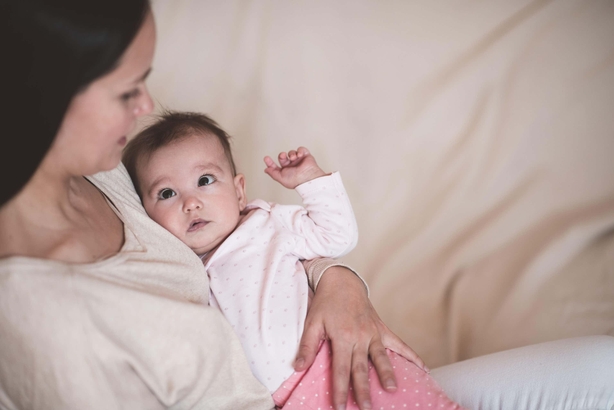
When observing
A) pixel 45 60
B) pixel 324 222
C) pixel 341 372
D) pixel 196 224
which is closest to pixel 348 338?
pixel 341 372

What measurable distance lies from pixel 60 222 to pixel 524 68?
1.23 m

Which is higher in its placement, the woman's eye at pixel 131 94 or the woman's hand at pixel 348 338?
the woman's eye at pixel 131 94

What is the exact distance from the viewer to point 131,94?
81cm

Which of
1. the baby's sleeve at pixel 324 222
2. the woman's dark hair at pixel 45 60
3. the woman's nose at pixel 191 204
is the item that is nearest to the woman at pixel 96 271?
the woman's dark hair at pixel 45 60

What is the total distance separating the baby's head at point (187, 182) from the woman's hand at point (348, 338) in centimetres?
26

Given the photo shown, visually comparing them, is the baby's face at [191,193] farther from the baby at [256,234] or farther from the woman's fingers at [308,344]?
the woman's fingers at [308,344]

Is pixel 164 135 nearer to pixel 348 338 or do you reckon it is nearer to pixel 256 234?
pixel 256 234

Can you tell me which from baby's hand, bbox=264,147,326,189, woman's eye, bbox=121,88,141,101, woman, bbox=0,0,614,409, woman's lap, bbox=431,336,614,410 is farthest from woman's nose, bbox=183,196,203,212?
woman's lap, bbox=431,336,614,410

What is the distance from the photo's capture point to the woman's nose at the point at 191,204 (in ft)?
3.80

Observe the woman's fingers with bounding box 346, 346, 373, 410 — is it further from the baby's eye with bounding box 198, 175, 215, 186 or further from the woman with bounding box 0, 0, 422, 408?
the baby's eye with bounding box 198, 175, 215, 186

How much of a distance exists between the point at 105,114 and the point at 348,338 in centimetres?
59

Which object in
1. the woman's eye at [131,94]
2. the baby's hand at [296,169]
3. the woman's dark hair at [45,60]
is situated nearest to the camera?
the woman's dark hair at [45,60]

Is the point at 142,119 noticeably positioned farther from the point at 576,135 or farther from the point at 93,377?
the point at 576,135

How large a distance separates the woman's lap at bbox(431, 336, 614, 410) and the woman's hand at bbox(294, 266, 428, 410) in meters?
0.11
